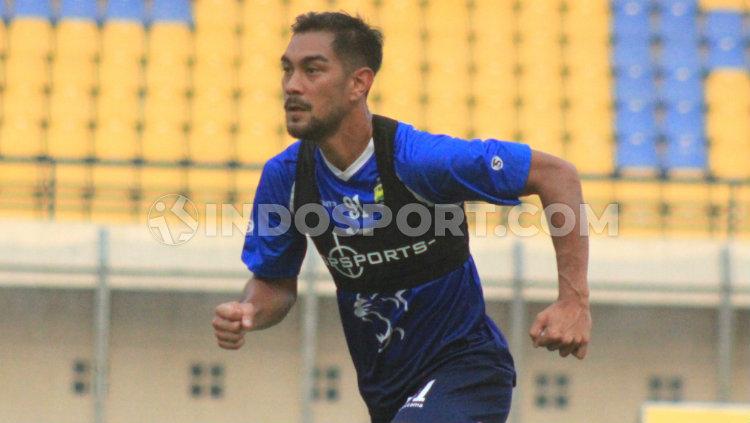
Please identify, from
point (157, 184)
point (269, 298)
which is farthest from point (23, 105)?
point (269, 298)

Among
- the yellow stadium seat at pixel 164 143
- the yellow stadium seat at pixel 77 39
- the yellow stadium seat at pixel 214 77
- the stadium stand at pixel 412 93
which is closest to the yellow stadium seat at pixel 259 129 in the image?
the stadium stand at pixel 412 93

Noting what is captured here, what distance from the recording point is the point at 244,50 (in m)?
10.7

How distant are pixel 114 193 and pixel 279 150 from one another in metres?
1.38

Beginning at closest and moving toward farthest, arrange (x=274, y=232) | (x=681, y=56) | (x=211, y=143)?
1. (x=274, y=232)
2. (x=211, y=143)
3. (x=681, y=56)

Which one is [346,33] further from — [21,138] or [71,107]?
[71,107]

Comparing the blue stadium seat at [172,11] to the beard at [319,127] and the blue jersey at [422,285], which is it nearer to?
the blue jersey at [422,285]

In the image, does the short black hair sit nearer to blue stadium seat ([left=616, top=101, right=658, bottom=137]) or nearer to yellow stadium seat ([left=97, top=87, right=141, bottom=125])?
yellow stadium seat ([left=97, top=87, right=141, bottom=125])

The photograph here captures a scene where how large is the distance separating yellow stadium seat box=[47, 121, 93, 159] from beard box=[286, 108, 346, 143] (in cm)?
677

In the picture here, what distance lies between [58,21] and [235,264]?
339 cm

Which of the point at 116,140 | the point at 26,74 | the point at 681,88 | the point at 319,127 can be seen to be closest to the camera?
the point at 319,127

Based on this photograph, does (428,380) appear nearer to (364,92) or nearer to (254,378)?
(364,92)

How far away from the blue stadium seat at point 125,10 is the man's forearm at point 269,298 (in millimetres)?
7371

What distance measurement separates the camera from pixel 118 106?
10.1 m

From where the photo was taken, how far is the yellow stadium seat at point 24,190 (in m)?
9.25
